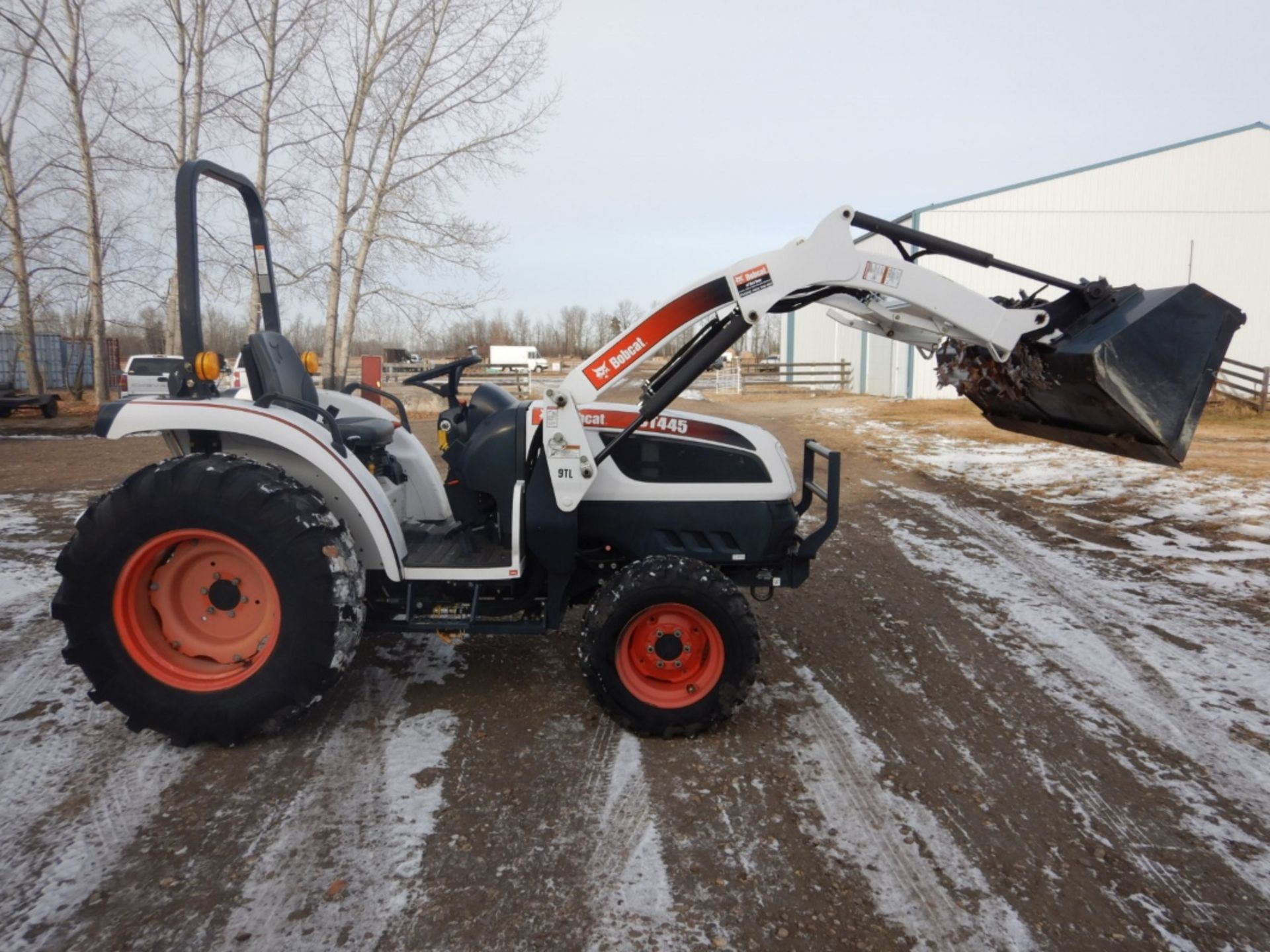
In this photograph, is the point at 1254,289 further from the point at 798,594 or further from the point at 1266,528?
the point at 798,594

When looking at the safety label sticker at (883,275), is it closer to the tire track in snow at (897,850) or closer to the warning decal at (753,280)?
the warning decal at (753,280)

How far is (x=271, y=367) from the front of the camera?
3754mm

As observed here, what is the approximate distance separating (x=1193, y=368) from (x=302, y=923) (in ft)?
12.7

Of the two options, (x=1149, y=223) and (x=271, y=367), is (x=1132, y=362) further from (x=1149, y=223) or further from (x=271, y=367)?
(x=1149, y=223)

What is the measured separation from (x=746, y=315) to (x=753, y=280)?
0.49 feet

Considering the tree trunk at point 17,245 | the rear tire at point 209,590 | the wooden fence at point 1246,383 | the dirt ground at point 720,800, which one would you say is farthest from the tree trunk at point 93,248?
the wooden fence at point 1246,383

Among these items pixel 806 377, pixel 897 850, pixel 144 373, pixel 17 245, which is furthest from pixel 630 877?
pixel 806 377

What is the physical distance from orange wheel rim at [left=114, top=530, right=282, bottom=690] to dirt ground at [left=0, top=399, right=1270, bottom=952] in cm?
35

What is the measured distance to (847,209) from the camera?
341cm

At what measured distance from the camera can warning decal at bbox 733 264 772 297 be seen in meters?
3.44

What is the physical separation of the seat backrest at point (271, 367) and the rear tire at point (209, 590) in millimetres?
487

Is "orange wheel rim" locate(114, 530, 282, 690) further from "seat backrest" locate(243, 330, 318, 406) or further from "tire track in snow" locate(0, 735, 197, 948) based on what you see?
"seat backrest" locate(243, 330, 318, 406)

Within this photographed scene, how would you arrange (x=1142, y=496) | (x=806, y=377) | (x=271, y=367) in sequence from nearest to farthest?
(x=271, y=367), (x=1142, y=496), (x=806, y=377)

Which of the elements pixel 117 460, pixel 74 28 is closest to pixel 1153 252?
pixel 117 460
